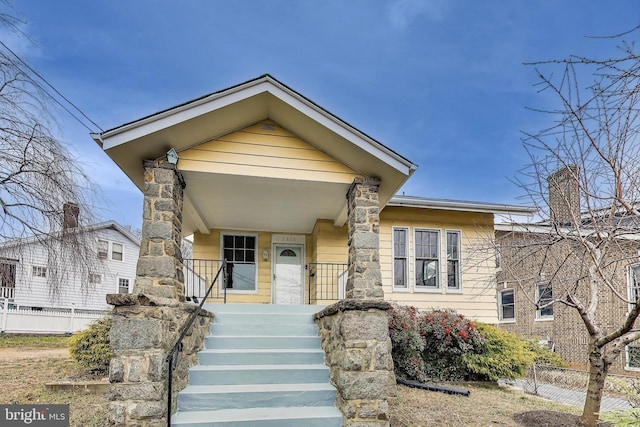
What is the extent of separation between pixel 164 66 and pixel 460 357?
1101 cm

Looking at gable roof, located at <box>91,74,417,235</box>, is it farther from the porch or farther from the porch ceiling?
the porch

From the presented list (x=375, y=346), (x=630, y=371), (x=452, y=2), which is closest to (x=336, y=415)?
(x=375, y=346)

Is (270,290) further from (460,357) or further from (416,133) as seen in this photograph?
(416,133)

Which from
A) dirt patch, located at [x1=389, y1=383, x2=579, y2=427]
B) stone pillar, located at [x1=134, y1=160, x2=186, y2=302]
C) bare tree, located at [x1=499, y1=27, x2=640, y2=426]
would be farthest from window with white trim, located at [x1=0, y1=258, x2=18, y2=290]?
bare tree, located at [x1=499, y1=27, x2=640, y2=426]

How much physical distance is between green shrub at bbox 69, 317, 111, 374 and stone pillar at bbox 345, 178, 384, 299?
15.0 feet

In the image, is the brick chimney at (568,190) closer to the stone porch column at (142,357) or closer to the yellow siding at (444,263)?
the stone porch column at (142,357)

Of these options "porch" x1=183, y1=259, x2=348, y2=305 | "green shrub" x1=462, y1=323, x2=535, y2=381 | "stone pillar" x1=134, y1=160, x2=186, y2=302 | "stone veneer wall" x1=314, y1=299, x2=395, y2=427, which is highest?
"stone pillar" x1=134, y1=160, x2=186, y2=302

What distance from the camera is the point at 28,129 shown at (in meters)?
6.17

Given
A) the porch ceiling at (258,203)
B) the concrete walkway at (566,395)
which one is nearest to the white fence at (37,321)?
the porch ceiling at (258,203)

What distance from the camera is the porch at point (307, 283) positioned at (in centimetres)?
893

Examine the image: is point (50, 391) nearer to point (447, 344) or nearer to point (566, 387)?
point (447, 344)

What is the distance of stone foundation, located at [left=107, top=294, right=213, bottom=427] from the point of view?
4.34 meters

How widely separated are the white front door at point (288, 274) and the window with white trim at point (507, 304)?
858 centimetres

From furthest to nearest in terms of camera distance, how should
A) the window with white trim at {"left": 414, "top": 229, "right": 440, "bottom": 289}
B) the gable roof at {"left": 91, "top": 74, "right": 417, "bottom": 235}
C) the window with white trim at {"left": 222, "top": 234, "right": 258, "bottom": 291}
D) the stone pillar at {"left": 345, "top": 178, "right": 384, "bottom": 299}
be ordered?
the window with white trim at {"left": 222, "top": 234, "right": 258, "bottom": 291} → the window with white trim at {"left": 414, "top": 229, "right": 440, "bottom": 289} → the stone pillar at {"left": 345, "top": 178, "right": 384, "bottom": 299} → the gable roof at {"left": 91, "top": 74, "right": 417, "bottom": 235}
